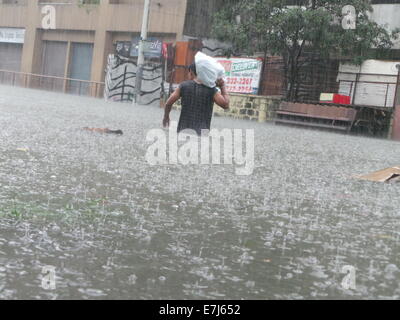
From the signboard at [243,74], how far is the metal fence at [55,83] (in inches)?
500

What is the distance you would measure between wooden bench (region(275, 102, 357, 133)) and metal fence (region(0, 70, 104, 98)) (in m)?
16.6

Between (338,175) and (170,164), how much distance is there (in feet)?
6.58

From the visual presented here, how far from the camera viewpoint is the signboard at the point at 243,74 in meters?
27.4

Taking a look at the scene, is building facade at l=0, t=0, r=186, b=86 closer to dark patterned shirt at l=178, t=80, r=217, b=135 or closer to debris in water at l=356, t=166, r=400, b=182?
dark patterned shirt at l=178, t=80, r=217, b=135

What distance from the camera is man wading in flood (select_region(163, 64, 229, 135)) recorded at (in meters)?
8.57

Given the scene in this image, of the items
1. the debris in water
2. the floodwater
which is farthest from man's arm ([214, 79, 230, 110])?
the debris in water

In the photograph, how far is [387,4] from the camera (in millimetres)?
27953

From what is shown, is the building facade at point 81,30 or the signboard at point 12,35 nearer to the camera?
the building facade at point 81,30

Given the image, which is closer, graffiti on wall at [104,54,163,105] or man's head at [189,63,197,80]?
man's head at [189,63,197,80]

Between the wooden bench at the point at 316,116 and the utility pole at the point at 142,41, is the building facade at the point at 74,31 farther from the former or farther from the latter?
the wooden bench at the point at 316,116

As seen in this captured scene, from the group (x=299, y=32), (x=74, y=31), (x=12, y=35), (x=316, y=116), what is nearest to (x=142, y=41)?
(x=299, y=32)

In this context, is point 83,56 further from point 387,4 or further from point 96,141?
point 96,141

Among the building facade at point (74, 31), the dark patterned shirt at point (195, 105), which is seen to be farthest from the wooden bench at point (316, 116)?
the dark patterned shirt at point (195, 105)
